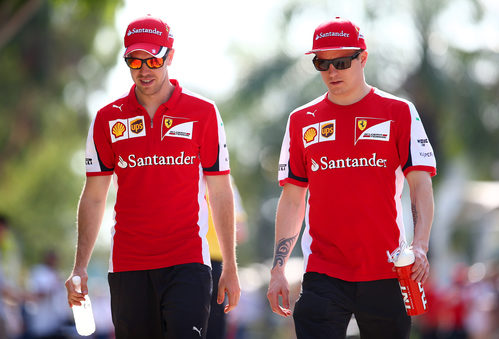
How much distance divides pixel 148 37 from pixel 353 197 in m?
1.79

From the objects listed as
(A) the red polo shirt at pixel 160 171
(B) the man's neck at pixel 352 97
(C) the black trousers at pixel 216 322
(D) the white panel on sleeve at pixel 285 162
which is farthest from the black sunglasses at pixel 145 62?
(C) the black trousers at pixel 216 322

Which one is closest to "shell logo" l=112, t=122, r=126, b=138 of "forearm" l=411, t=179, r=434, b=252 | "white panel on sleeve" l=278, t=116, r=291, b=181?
"white panel on sleeve" l=278, t=116, r=291, b=181

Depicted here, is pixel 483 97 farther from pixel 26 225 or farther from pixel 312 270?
pixel 26 225

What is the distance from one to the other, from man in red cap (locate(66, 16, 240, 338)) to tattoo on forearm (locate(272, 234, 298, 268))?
0.30 meters

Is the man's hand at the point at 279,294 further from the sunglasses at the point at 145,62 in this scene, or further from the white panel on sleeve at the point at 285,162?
the sunglasses at the point at 145,62

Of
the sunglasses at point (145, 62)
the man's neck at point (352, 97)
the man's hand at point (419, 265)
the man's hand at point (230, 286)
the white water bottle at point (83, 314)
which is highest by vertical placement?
the sunglasses at point (145, 62)

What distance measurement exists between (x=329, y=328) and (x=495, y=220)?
2582 cm

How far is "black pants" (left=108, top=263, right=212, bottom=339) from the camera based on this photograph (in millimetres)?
6242

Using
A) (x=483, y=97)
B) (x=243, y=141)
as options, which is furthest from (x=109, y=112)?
(x=243, y=141)

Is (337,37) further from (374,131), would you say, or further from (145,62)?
(145,62)

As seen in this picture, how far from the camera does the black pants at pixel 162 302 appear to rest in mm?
6242

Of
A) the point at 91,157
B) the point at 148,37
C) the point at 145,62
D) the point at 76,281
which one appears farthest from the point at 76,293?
the point at 148,37

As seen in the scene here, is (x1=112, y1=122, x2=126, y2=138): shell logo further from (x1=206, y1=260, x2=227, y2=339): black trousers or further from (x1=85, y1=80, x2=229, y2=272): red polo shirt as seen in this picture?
(x1=206, y1=260, x2=227, y2=339): black trousers

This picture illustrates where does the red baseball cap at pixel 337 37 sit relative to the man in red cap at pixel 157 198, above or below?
above
